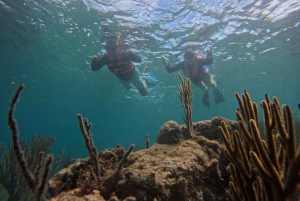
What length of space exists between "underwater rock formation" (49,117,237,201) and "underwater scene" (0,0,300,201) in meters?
0.02

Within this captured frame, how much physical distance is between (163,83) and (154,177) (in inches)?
938

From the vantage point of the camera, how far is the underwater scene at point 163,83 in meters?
1.68

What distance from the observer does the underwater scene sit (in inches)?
66.0

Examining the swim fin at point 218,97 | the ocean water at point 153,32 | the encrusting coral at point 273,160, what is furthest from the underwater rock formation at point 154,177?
the swim fin at point 218,97

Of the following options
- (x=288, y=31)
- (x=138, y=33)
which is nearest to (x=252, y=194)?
(x=138, y=33)

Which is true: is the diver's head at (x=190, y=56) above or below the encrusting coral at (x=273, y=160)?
above

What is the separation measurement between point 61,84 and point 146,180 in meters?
31.9

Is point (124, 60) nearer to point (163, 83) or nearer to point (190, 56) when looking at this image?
point (190, 56)

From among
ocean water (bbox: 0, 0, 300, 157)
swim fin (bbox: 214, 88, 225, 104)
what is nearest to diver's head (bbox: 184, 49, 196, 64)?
ocean water (bbox: 0, 0, 300, 157)

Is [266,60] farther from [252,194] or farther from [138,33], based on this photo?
[252,194]

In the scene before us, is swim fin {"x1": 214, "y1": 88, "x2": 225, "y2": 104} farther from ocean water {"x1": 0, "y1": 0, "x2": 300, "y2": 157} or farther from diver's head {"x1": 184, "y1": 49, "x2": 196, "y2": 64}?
ocean water {"x1": 0, "y1": 0, "x2": 300, "y2": 157}

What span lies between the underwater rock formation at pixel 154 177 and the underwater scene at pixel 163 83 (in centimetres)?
2

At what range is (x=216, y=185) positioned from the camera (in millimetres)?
3400

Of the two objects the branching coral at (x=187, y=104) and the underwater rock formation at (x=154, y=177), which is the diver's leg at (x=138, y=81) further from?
the underwater rock formation at (x=154, y=177)
